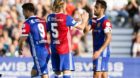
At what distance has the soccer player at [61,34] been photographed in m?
13.2

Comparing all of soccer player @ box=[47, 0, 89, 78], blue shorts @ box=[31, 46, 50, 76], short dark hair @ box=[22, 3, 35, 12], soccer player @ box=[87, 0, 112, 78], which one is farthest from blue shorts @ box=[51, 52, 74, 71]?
short dark hair @ box=[22, 3, 35, 12]

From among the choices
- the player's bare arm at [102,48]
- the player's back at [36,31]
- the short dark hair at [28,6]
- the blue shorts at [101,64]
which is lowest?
the blue shorts at [101,64]

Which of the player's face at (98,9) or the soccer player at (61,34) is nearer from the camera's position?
the soccer player at (61,34)

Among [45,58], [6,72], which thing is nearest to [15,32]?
[6,72]

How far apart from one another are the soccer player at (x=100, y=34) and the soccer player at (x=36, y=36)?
3.62ft

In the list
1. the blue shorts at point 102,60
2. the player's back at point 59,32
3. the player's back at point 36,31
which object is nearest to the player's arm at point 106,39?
the blue shorts at point 102,60

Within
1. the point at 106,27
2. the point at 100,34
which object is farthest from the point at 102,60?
the point at 106,27

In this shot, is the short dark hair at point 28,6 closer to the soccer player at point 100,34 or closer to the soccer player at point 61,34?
the soccer player at point 61,34

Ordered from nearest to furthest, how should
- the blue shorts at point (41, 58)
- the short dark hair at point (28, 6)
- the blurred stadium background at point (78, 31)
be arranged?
the short dark hair at point (28, 6)
the blue shorts at point (41, 58)
the blurred stadium background at point (78, 31)

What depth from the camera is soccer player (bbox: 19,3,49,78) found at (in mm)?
13414

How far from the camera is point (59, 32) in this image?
43.6ft

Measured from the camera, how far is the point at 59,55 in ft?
43.9

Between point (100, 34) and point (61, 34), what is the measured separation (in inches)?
38.1

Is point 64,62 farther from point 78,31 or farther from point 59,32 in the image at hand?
point 78,31
